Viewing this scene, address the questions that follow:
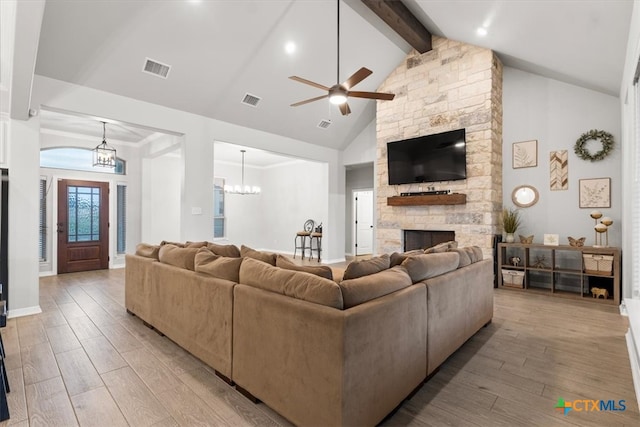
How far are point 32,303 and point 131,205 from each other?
4.00 meters

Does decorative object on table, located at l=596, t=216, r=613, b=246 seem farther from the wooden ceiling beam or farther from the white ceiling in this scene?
the wooden ceiling beam

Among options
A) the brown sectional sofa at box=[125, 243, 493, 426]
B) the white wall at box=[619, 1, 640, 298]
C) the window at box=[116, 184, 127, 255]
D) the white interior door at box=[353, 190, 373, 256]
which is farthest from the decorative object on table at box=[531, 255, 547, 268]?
the window at box=[116, 184, 127, 255]

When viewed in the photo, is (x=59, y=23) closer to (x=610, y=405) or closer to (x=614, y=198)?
(x=610, y=405)

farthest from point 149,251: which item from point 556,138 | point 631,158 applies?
point 556,138

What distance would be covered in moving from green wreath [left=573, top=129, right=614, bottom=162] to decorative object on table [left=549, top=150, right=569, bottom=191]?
0.62 ft

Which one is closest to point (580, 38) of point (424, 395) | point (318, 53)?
point (318, 53)

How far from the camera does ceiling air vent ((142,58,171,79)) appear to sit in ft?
14.4

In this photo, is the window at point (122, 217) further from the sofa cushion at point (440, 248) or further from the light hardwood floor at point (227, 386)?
the sofa cushion at point (440, 248)

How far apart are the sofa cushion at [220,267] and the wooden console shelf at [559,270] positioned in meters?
4.58

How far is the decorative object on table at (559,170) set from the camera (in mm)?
5047

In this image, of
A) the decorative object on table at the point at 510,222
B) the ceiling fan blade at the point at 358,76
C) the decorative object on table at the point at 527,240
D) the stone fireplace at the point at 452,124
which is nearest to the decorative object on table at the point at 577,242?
the decorative object on table at the point at 527,240

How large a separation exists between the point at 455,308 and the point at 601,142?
13.8 feet

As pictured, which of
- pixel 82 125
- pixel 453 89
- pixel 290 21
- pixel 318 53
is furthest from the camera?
pixel 82 125

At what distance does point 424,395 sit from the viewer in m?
2.09
